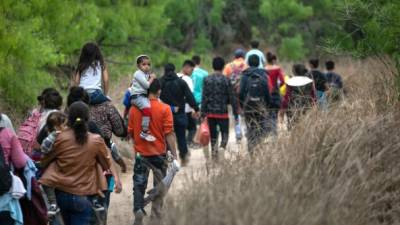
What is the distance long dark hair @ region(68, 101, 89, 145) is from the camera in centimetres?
893

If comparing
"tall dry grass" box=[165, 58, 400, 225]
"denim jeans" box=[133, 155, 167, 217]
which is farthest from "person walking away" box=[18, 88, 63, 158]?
"tall dry grass" box=[165, 58, 400, 225]

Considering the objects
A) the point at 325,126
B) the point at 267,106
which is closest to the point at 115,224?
the point at 325,126

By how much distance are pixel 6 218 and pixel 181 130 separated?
736 centimetres

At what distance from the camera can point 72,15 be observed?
18.3 m

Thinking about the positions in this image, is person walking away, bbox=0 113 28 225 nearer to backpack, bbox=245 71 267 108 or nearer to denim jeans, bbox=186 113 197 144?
backpack, bbox=245 71 267 108

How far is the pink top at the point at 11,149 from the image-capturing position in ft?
28.5

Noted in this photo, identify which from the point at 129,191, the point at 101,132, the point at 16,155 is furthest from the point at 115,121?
the point at 129,191

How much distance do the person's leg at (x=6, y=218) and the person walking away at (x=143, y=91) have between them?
2.70m

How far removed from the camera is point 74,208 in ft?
29.8

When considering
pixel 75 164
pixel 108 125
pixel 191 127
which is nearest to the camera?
pixel 75 164

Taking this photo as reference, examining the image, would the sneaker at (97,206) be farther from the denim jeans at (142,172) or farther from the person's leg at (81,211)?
the denim jeans at (142,172)

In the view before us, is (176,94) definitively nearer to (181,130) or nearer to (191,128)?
(181,130)

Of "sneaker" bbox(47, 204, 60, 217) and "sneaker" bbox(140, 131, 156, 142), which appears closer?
"sneaker" bbox(47, 204, 60, 217)

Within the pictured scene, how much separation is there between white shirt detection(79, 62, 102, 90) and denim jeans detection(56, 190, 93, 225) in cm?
224
